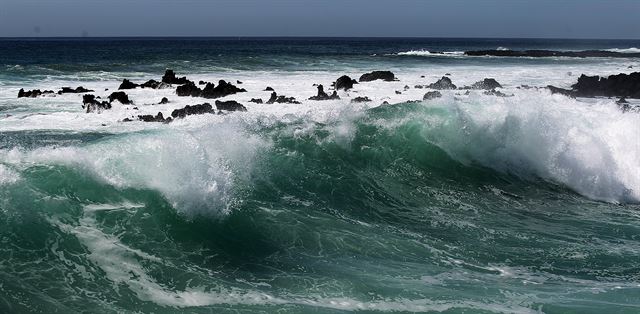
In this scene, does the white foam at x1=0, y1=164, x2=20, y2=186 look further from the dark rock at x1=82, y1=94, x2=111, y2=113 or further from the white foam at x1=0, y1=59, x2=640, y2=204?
the dark rock at x1=82, y1=94, x2=111, y2=113

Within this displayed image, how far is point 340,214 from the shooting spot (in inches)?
393

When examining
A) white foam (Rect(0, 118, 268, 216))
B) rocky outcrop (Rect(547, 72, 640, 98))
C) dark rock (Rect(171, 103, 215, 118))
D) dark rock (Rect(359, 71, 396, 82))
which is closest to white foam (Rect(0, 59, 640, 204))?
white foam (Rect(0, 118, 268, 216))

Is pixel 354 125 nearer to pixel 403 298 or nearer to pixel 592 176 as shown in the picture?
pixel 592 176

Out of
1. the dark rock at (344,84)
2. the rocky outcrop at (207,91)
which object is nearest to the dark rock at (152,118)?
the rocky outcrop at (207,91)

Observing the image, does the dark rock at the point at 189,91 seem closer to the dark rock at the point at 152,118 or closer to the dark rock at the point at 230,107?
the dark rock at the point at 230,107

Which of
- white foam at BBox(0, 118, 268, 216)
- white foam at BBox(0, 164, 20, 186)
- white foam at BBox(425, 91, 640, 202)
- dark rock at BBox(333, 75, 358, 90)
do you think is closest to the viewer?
white foam at BBox(0, 164, 20, 186)

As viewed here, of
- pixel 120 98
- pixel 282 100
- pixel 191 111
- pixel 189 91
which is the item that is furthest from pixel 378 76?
pixel 191 111

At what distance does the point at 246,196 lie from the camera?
977 cm

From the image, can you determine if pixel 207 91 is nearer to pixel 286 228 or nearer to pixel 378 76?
pixel 378 76

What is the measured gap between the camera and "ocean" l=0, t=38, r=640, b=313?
6957mm

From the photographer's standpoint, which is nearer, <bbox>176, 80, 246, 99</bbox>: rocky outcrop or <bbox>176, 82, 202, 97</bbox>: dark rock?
<bbox>176, 80, 246, 99</bbox>: rocky outcrop

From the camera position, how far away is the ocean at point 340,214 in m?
6.96

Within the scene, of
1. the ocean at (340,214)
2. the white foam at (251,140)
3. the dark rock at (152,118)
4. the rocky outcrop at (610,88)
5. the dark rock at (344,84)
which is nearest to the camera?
the ocean at (340,214)

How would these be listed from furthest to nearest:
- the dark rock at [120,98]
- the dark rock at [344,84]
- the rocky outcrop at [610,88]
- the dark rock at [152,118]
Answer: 1. the rocky outcrop at [610,88]
2. the dark rock at [344,84]
3. the dark rock at [120,98]
4. the dark rock at [152,118]
